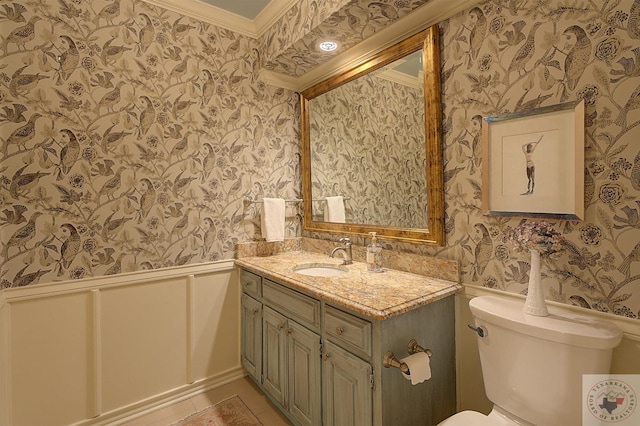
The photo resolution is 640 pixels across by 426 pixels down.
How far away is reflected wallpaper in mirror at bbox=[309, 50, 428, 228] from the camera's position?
5.39 feet

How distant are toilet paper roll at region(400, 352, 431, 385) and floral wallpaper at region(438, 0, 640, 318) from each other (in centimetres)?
49

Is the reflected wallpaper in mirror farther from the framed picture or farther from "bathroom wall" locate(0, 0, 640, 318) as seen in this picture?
the framed picture

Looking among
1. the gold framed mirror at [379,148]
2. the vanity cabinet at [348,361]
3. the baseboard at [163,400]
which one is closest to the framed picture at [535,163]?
the gold framed mirror at [379,148]

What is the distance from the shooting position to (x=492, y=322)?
1.18 meters

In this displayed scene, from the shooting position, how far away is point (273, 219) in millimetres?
2275

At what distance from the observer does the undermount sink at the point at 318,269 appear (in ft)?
6.34

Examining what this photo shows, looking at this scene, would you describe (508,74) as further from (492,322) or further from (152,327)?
(152,327)

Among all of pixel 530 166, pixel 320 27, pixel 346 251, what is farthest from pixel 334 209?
pixel 530 166

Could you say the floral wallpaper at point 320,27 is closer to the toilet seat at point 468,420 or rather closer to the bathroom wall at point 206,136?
the bathroom wall at point 206,136

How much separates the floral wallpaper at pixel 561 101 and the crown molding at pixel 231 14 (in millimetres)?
1156

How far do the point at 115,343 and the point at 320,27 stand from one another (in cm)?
221

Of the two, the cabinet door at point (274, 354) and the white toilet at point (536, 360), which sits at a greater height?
the white toilet at point (536, 360)

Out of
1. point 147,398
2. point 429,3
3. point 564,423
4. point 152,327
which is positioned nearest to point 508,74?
point 429,3

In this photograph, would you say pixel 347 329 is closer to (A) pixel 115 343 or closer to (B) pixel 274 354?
(B) pixel 274 354
